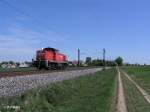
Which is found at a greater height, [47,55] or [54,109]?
[47,55]

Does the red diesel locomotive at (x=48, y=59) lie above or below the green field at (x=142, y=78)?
above

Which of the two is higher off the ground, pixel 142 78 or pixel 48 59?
pixel 48 59

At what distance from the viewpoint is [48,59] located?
197 feet

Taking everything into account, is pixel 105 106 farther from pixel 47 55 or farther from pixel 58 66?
pixel 58 66

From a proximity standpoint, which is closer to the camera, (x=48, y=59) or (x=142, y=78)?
(x=48, y=59)

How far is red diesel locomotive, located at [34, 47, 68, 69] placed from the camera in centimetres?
5875

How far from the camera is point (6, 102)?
54.1 feet

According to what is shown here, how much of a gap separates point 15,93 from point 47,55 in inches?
1616

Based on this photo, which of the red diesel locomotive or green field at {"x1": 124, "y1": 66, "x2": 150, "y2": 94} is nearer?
green field at {"x1": 124, "y1": 66, "x2": 150, "y2": 94}

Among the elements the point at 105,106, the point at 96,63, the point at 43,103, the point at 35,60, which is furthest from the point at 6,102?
the point at 96,63

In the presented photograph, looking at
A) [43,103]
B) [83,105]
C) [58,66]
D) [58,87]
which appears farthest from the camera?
[58,66]

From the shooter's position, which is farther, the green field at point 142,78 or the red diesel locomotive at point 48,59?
the red diesel locomotive at point 48,59

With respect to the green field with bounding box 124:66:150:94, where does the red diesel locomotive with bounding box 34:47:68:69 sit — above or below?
above

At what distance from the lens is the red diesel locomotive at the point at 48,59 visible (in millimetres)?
58750
